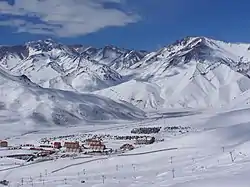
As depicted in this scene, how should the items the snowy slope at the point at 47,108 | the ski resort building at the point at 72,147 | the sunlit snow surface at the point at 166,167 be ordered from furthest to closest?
the snowy slope at the point at 47,108 → the ski resort building at the point at 72,147 → the sunlit snow surface at the point at 166,167

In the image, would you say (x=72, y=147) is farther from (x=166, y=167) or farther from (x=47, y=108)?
(x=47, y=108)

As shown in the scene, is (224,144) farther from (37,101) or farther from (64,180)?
(37,101)

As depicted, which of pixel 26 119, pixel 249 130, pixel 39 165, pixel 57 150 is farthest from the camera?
pixel 26 119

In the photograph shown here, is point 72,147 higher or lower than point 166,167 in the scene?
higher

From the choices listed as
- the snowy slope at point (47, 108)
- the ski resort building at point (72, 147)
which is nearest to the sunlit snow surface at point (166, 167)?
the ski resort building at point (72, 147)

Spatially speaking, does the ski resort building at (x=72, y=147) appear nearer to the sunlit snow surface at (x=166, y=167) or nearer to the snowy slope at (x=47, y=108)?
the sunlit snow surface at (x=166, y=167)

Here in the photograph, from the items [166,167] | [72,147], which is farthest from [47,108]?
[166,167]

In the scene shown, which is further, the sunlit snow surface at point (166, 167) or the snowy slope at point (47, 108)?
the snowy slope at point (47, 108)

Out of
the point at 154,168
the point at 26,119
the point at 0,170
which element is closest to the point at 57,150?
the point at 0,170

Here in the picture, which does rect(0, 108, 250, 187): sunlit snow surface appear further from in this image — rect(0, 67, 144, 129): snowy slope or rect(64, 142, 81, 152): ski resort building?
rect(0, 67, 144, 129): snowy slope
